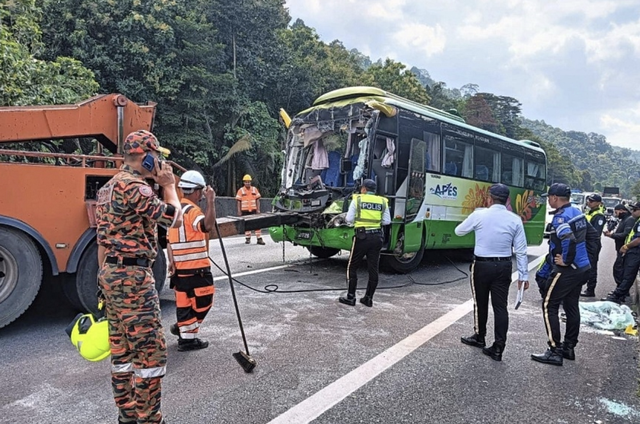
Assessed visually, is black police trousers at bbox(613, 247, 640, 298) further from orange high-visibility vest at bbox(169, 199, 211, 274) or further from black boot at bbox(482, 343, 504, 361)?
orange high-visibility vest at bbox(169, 199, 211, 274)

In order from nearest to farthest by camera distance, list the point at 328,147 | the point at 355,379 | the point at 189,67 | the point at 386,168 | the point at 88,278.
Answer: the point at 355,379
the point at 88,278
the point at 386,168
the point at 328,147
the point at 189,67

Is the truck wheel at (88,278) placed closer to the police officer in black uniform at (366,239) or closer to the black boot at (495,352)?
the police officer in black uniform at (366,239)

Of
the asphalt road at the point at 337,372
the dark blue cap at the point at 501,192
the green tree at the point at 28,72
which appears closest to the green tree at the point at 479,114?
the green tree at the point at 28,72

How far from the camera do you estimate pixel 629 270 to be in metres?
6.93

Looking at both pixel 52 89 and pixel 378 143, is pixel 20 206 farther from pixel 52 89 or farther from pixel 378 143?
pixel 52 89

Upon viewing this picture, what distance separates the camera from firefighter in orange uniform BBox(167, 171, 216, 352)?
428 cm

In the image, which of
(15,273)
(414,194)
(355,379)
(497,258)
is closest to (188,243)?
(15,273)

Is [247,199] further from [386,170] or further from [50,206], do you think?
[50,206]

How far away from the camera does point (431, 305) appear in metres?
6.41

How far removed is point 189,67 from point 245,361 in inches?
653

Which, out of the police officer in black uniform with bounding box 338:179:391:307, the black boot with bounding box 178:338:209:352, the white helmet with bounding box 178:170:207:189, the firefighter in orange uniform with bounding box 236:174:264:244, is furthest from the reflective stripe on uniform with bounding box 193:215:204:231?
the firefighter in orange uniform with bounding box 236:174:264:244

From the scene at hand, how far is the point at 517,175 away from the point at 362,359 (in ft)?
30.2

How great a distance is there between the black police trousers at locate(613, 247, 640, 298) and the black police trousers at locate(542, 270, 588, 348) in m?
3.21

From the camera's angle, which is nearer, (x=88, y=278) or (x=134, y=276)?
(x=134, y=276)
